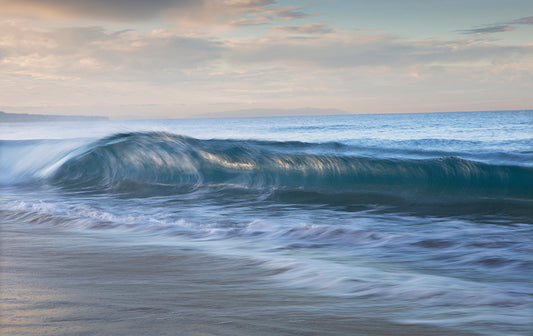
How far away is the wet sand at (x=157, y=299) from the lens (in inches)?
83.7

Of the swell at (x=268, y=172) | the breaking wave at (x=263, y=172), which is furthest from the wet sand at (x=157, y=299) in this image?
the swell at (x=268, y=172)

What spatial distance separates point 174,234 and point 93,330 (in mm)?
3139

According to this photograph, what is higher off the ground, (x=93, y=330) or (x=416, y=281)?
→ (x=93, y=330)

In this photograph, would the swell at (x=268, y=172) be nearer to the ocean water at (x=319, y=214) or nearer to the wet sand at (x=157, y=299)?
the ocean water at (x=319, y=214)

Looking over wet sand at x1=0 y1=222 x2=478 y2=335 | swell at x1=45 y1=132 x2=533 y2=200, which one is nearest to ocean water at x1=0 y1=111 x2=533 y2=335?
swell at x1=45 y1=132 x2=533 y2=200

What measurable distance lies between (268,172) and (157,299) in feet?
27.1

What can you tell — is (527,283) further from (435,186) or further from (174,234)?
(435,186)

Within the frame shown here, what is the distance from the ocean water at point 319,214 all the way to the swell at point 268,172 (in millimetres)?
40

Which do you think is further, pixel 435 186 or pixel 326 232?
pixel 435 186

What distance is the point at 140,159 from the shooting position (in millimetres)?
12188

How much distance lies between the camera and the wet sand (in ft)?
6.98

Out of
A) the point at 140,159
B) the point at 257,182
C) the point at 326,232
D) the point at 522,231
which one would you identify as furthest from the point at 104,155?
the point at 522,231

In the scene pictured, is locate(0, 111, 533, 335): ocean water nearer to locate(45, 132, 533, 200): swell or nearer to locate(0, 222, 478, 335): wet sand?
locate(45, 132, 533, 200): swell

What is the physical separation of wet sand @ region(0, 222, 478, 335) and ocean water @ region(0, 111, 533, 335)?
6.0 inches
